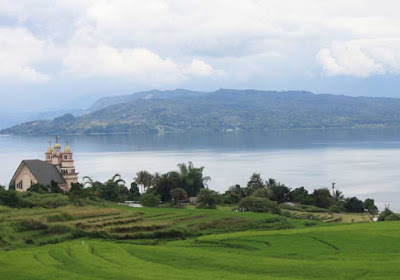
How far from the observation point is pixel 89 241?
Result: 34031 millimetres

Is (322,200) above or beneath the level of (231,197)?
beneath

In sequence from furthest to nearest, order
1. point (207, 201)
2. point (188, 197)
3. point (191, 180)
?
point (191, 180), point (188, 197), point (207, 201)

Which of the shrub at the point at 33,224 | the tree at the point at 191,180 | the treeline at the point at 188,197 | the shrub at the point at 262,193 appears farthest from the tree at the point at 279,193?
the shrub at the point at 33,224

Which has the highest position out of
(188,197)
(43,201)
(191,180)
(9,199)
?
(191,180)

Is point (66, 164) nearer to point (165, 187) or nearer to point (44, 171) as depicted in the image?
point (44, 171)

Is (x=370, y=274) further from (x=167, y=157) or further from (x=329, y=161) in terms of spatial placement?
(x=167, y=157)

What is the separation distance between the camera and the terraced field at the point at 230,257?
23.0 meters

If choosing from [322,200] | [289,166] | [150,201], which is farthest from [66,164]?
[289,166]

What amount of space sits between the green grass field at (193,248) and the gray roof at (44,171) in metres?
24.3

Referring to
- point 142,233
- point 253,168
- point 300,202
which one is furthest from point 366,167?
point 142,233

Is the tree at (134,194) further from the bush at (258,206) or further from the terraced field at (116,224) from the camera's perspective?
the terraced field at (116,224)

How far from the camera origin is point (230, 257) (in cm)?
2864

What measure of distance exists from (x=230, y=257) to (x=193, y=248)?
4052mm

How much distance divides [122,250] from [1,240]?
7.85 metres
